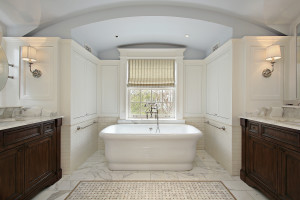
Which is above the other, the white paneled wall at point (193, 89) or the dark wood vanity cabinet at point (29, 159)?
the white paneled wall at point (193, 89)

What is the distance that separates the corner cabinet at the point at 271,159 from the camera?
5.19 feet

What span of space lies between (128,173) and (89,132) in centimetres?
126

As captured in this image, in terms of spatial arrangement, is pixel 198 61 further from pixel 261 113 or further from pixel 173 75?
pixel 261 113

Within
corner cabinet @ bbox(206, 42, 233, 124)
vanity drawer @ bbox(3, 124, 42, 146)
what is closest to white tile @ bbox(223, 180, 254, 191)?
corner cabinet @ bbox(206, 42, 233, 124)

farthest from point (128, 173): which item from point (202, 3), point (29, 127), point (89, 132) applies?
point (202, 3)

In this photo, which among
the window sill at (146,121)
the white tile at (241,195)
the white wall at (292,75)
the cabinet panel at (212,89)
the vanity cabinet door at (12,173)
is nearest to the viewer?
the vanity cabinet door at (12,173)

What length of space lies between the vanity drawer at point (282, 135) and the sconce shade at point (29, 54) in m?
3.30

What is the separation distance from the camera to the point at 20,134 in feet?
5.71

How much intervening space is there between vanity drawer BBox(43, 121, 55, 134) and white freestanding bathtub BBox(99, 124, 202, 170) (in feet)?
2.22

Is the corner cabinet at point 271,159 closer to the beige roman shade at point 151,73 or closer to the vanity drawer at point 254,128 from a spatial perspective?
the vanity drawer at point 254,128

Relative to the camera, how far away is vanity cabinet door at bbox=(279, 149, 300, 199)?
154cm

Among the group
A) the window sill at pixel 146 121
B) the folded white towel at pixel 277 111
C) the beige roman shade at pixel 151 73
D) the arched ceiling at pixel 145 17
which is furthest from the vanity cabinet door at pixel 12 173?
the folded white towel at pixel 277 111

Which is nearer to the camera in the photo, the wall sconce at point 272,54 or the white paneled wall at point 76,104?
the wall sconce at point 272,54

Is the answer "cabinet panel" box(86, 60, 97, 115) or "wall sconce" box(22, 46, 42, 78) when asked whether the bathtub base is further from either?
"wall sconce" box(22, 46, 42, 78)
